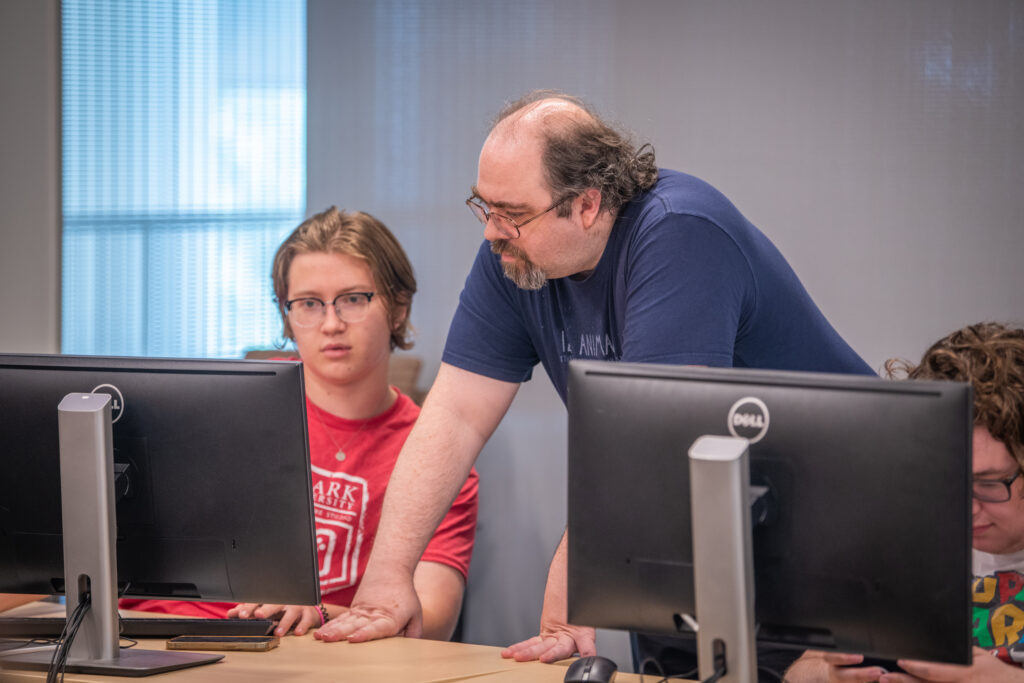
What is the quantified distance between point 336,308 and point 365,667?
102 centimetres

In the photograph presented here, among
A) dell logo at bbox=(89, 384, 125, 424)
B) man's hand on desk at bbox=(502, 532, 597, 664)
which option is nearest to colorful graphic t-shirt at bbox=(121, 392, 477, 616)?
man's hand on desk at bbox=(502, 532, 597, 664)

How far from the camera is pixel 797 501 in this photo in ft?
3.50

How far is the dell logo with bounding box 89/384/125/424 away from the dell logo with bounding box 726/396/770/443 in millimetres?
835

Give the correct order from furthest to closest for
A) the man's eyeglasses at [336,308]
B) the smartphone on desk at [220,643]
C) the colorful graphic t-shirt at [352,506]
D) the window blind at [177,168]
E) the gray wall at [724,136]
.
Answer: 1. the window blind at [177,168]
2. the gray wall at [724,136]
3. the man's eyeglasses at [336,308]
4. the colorful graphic t-shirt at [352,506]
5. the smartphone on desk at [220,643]

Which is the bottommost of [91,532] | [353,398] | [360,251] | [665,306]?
[91,532]

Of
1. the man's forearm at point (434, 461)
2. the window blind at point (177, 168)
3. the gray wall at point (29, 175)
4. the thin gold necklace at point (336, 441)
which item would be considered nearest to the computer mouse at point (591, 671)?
the man's forearm at point (434, 461)

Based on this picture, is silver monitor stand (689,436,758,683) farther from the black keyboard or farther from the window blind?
the window blind

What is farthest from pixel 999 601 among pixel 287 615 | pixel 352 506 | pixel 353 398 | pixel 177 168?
pixel 177 168

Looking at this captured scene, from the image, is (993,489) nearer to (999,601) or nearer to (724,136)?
(999,601)

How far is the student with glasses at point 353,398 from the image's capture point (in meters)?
2.05

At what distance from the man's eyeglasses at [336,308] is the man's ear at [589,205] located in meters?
0.74

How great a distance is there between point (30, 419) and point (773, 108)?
2.11m

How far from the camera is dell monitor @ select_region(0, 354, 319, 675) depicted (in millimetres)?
1334

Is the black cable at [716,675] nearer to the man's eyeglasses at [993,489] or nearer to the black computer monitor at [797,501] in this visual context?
the black computer monitor at [797,501]
